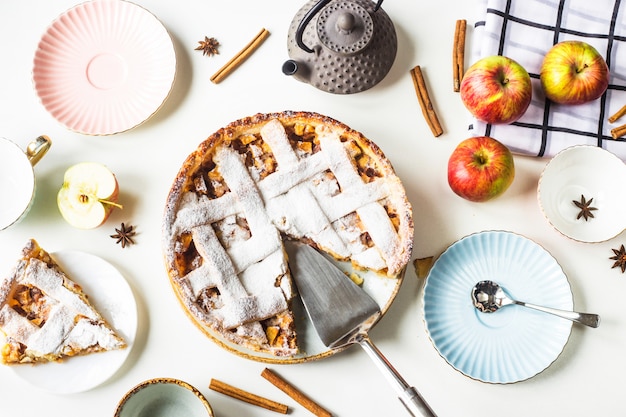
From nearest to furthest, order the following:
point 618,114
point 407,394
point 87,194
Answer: point 407,394 → point 87,194 → point 618,114

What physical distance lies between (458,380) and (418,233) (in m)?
0.42

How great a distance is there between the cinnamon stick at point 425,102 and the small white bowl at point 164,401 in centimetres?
97

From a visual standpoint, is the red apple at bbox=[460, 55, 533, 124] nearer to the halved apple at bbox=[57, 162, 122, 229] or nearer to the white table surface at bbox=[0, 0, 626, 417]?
the white table surface at bbox=[0, 0, 626, 417]

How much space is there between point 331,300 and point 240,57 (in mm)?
758

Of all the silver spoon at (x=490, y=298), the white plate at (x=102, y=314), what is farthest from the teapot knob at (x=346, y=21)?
the white plate at (x=102, y=314)

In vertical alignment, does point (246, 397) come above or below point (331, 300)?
below

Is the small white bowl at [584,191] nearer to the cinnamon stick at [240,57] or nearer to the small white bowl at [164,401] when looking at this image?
the cinnamon stick at [240,57]

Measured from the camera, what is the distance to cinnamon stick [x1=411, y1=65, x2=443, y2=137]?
1.81m

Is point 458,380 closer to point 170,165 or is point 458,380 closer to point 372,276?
point 372,276

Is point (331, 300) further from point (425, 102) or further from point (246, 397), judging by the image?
point (425, 102)

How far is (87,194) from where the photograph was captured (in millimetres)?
1679

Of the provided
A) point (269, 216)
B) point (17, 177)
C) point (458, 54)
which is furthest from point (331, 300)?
point (17, 177)

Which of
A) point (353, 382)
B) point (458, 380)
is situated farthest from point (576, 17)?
point (353, 382)

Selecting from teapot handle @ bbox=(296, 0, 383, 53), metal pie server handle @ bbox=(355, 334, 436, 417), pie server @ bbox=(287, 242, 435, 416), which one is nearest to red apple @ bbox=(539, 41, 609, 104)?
teapot handle @ bbox=(296, 0, 383, 53)
